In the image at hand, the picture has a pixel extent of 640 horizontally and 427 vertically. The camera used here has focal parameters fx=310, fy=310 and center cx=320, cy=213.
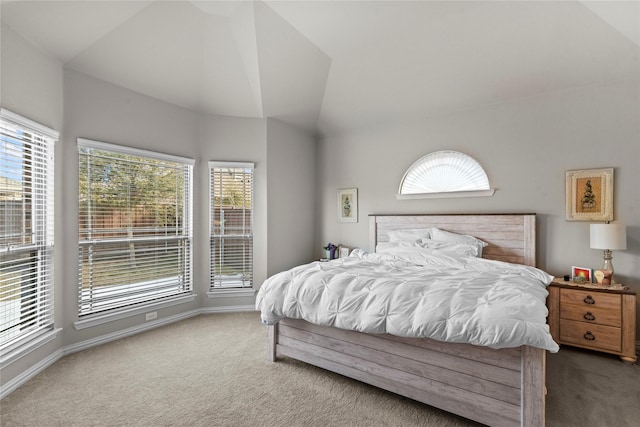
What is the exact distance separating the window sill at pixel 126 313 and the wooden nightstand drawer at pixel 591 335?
421cm

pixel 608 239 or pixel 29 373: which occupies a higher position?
pixel 608 239

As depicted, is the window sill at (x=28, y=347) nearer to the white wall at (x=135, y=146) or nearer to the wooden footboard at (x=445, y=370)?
the white wall at (x=135, y=146)

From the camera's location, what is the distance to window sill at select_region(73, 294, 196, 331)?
3.08 meters

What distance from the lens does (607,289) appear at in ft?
9.30

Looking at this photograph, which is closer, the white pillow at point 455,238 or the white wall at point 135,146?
the white wall at point 135,146

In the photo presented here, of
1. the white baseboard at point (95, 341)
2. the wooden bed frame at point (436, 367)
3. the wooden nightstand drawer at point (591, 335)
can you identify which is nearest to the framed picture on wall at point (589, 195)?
the wooden nightstand drawer at point (591, 335)

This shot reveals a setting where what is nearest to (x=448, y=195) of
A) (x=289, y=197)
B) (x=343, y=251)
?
(x=343, y=251)

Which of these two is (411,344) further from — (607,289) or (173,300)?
(173,300)

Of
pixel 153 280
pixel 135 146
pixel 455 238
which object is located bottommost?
pixel 153 280

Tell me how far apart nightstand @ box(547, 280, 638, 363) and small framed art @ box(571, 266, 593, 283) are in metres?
0.13

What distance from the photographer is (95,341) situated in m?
3.14

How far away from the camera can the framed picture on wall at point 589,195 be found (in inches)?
124

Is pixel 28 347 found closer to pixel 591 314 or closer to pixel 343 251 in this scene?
pixel 343 251

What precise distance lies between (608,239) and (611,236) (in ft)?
0.12
